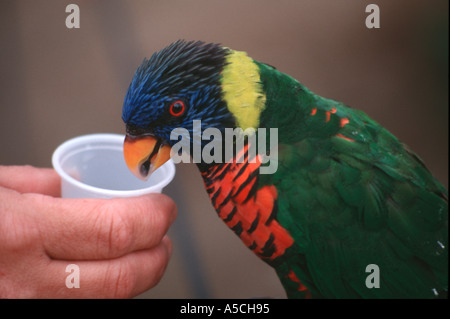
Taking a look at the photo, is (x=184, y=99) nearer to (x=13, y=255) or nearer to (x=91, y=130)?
(x=91, y=130)

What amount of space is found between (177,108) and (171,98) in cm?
2

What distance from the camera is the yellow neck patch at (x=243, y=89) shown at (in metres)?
0.69

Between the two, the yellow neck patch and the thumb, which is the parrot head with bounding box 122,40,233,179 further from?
the thumb

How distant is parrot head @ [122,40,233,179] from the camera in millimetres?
647

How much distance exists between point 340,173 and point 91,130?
0.47 meters

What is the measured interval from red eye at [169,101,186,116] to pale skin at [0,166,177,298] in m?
0.20

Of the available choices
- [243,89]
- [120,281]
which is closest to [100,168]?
[120,281]

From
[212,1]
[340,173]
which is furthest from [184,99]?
[340,173]

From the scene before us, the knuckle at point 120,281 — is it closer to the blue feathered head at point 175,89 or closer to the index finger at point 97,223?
the index finger at point 97,223

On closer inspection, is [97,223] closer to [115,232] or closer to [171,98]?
[115,232]

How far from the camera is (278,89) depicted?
0.74m

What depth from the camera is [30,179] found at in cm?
93

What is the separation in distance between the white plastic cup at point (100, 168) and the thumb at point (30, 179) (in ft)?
0.44

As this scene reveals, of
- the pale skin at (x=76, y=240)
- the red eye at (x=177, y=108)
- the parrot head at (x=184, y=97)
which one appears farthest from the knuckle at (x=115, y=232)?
the red eye at (x=177, y=108)
